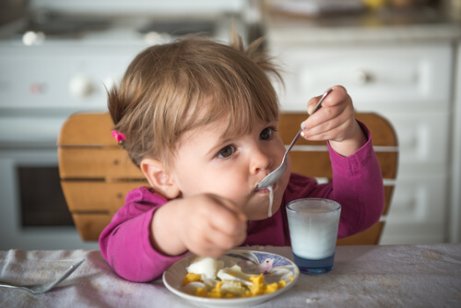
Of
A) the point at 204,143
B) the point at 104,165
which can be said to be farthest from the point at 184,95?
the point at 104,165

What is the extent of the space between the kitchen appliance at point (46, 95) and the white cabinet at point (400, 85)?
0.93 feet

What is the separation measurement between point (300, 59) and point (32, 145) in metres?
0.87

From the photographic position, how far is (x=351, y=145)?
1.02 m

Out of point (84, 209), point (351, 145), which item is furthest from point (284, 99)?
point (351, 145)

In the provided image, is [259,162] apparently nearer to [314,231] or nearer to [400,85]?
[314,231]

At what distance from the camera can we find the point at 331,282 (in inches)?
33.1

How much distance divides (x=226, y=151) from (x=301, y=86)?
45.5 inches

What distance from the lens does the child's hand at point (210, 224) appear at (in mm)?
699

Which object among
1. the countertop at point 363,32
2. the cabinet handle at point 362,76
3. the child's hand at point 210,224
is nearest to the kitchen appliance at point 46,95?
the countertop at point 363,32

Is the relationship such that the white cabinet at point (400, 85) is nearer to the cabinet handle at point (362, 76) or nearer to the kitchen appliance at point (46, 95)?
the cabinet handle at point (362, 76)

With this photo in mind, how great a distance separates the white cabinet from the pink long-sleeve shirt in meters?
0.89

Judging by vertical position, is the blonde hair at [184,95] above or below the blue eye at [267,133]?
above

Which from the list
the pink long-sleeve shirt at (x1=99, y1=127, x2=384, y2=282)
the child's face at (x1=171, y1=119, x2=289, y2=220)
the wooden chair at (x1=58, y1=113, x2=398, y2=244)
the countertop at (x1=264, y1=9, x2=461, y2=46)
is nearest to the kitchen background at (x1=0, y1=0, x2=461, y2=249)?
the countertop at (x1=264, y1=9, x2=461, y2=46)

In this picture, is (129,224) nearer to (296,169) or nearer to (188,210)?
(188,210)
